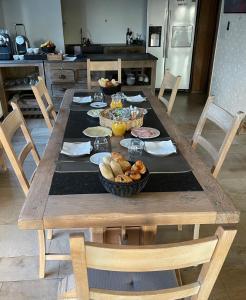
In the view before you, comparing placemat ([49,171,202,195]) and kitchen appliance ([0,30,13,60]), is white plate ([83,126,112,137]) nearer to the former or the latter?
placemat ([49,171,202,195])

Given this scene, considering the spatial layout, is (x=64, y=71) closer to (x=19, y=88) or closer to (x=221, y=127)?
(x=19, y=88)

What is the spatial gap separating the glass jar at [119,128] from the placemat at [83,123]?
0.14 feet

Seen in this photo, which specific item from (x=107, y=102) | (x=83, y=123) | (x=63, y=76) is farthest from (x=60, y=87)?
(x=83, y=123)

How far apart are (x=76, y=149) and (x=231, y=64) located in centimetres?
330

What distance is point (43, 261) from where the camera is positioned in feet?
5.24

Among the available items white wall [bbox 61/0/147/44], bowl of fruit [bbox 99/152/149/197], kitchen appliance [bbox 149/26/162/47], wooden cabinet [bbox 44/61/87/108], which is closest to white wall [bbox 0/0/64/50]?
white wall [bbox 61/0/147/44]

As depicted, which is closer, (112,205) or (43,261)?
(112,205)

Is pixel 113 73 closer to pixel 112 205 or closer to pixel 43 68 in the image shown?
pixel 43 68

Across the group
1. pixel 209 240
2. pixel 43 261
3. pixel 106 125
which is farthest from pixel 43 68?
pixel 209 240

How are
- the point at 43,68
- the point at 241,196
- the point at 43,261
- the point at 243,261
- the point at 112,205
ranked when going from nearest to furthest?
the point at 112,205
the point at 43,261
the point at 243,261
the point at 241,196
the point at 43,68

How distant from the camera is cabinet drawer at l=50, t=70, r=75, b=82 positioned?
372cm

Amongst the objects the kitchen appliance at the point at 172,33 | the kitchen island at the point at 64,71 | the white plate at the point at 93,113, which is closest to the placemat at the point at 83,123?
the white plate at the point at 93,113

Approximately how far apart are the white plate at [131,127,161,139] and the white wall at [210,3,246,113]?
2418 millimetres

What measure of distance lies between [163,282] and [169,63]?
15.7 ft
